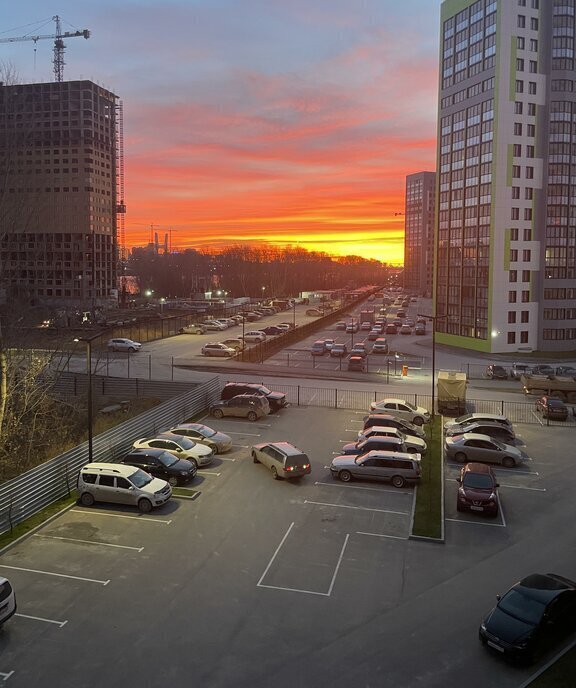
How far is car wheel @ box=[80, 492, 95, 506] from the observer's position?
20.3 m

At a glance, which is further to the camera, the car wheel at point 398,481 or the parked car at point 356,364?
the parked car at point 356,364

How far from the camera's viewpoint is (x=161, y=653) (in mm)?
12539

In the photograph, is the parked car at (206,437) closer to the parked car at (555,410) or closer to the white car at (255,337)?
the parked car at (555,410)

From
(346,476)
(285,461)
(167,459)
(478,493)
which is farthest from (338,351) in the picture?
(478,493)

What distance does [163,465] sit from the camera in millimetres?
22250

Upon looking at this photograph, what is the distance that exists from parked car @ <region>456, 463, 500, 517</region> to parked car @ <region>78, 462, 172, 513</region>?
978 centimetres

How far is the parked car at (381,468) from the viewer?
22.6 m

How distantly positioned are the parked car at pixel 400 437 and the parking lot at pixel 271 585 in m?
2.72

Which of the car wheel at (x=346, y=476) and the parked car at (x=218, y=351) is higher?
the parked car at (x=218, y=351)

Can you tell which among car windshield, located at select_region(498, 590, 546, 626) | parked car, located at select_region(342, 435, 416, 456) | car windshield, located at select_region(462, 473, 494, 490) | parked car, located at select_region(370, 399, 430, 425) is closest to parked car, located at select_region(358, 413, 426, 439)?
parked car, located at select_region(370, 399, 430, 425)

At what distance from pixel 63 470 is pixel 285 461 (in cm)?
789

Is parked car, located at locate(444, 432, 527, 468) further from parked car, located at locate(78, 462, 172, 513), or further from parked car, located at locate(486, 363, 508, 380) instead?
parked car, located at locate(486, 363, 508, 380)

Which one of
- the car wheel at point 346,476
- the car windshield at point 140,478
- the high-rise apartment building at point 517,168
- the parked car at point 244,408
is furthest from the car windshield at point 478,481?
the high-rise apartment building at point 517,168

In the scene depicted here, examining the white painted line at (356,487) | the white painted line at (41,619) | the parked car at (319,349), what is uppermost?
the parked car at (319,349)
